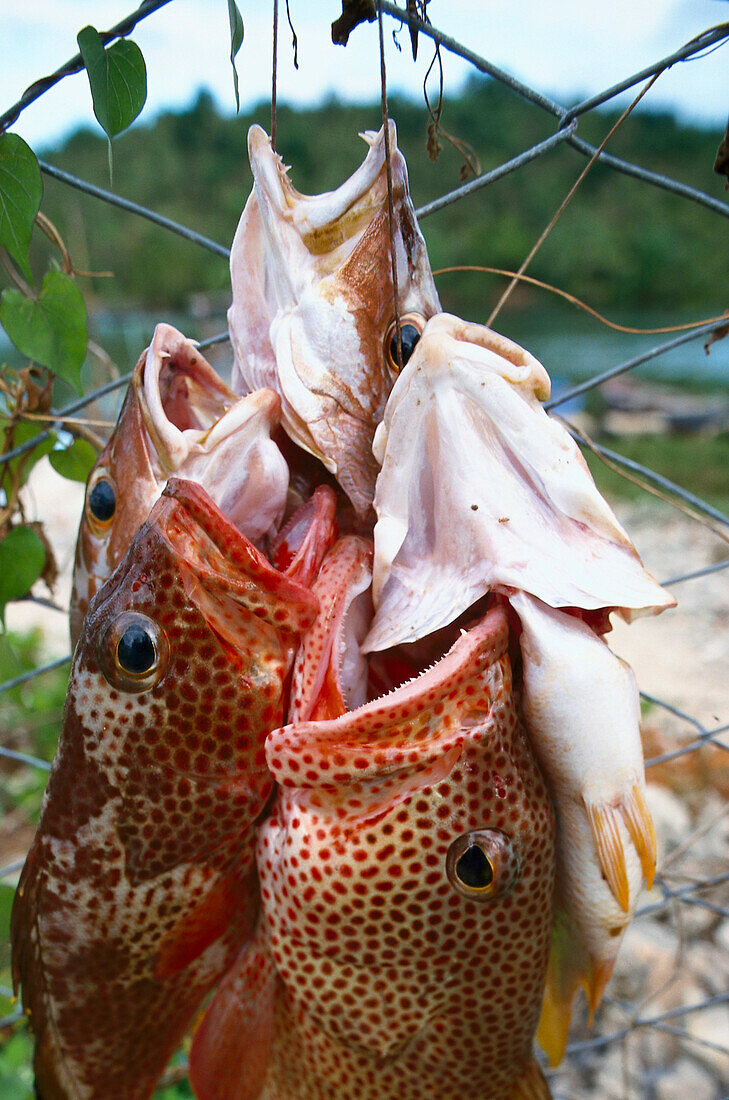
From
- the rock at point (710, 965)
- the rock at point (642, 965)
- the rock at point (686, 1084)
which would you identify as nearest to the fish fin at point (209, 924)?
the rock at point (686, 1084)

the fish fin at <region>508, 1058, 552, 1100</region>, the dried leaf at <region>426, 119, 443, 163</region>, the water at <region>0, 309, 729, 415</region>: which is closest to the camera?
the dried leaf at <region>426, 119, 443, 163</region>

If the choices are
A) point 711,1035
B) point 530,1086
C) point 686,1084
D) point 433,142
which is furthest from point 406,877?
point 711,1035

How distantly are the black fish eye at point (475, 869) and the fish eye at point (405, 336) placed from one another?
74 cm

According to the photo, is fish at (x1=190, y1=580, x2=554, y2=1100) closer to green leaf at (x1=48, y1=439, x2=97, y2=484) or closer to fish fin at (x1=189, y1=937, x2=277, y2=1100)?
fish fin at (x1=189, y1=937, x2=277, y2=1100)

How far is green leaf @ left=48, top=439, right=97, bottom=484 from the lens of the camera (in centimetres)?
186

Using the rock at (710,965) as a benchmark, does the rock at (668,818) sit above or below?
above

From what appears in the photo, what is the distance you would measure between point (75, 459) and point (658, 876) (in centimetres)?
178

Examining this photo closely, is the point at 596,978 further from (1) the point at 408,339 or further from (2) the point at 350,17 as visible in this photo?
(2) the point at 350,17

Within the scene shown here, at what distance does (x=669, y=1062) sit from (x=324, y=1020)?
7.83 ft

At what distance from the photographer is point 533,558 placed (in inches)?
41.6

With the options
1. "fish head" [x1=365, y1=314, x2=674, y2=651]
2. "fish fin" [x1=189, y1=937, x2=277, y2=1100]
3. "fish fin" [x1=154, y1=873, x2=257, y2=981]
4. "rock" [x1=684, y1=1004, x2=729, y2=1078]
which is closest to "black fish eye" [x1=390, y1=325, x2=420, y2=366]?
"fish head" [x1=365, y1=314, x2=674, y2=651]

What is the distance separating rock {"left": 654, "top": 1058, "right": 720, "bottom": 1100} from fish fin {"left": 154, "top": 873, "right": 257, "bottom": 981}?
2352 mm

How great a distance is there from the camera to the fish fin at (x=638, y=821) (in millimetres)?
1091

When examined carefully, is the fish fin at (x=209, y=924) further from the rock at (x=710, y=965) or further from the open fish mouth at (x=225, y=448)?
the rock at (x=710, y=965)
